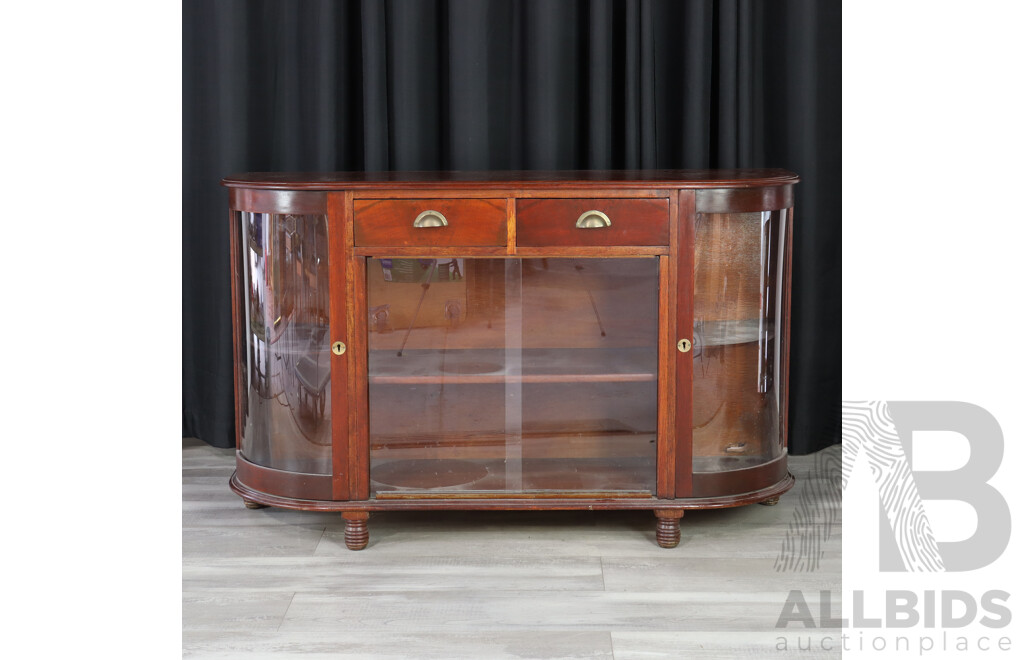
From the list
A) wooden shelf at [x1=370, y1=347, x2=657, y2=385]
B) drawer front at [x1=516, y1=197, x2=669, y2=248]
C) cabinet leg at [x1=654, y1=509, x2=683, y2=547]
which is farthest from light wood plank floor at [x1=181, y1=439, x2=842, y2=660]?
drawer front at [x1=516, y1=197, x2=669, y2=248]

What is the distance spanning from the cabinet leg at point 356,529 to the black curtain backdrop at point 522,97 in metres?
0.82

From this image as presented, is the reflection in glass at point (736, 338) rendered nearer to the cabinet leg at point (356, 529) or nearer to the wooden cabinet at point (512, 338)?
the wooden cabinet at point (512, 338)

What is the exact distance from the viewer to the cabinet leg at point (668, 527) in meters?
2.49

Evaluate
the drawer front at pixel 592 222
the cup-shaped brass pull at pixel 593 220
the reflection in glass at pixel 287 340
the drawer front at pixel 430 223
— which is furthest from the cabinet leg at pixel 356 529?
the cup-shaped brass pull at pixel 593 220

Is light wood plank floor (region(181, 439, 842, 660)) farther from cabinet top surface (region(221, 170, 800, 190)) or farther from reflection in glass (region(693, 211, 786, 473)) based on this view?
cabinet top surface (region(221, 170, 800, 190))

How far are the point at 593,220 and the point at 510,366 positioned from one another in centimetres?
41

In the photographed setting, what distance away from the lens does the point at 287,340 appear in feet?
8.22

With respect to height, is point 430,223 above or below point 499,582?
above

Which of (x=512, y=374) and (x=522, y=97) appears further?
(x=522, y=97)

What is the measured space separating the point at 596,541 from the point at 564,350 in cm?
48

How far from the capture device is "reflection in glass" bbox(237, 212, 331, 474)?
2.45 m

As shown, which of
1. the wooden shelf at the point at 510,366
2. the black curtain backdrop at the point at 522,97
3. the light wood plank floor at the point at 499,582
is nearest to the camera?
the light wood plank floor at the point at 499,582

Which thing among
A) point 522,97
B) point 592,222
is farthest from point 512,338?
point 522,97

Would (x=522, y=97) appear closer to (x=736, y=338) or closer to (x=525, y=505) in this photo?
(x=736, y=338)
